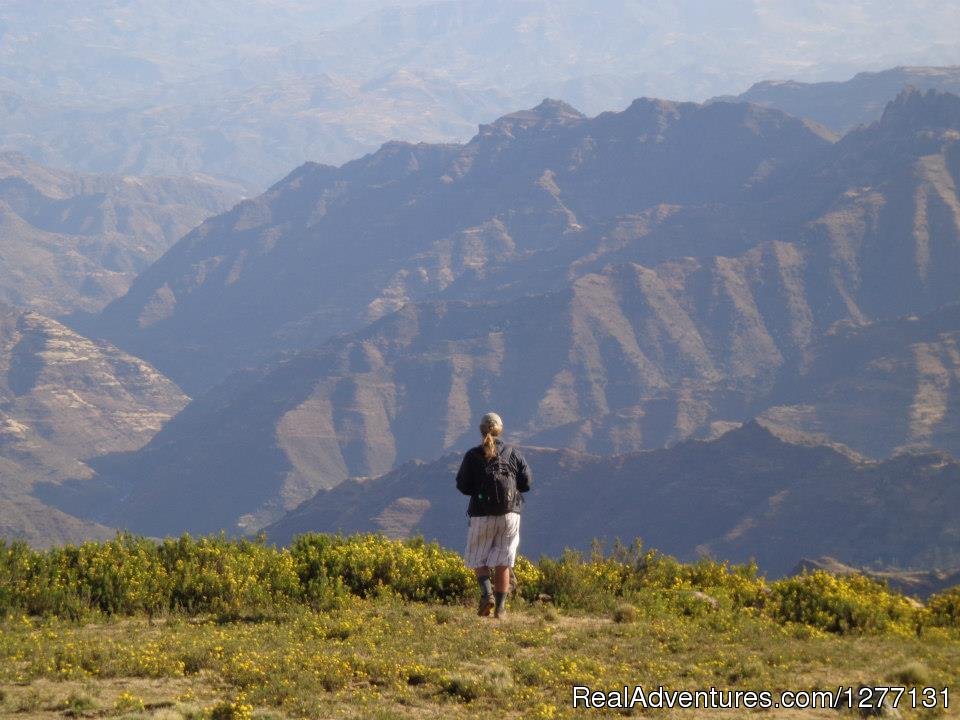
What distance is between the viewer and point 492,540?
16.4 m

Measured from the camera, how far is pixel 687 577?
20.3 m

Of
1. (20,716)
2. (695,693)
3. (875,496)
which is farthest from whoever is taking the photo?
(875,496)

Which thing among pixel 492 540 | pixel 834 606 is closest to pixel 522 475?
pixel 492 540

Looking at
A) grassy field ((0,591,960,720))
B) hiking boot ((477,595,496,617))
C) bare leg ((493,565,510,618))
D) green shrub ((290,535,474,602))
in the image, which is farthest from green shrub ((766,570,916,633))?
green shrub ((290,535,474,602))

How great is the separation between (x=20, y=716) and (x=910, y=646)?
1105 centimetres

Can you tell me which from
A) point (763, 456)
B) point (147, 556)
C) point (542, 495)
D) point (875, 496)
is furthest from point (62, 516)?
point (147, 556)

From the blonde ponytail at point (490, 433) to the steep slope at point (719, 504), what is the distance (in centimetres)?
12841

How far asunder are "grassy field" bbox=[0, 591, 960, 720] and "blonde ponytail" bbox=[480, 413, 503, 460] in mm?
2350

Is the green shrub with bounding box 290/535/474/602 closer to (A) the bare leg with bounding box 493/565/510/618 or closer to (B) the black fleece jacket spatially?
(A) the bare leg with bounding box 493/565/510/618

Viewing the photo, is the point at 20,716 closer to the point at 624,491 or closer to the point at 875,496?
the point at 875,496

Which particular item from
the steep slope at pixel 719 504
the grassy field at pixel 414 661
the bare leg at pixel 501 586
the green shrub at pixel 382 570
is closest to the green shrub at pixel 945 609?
the grassy field at pixel 414 661

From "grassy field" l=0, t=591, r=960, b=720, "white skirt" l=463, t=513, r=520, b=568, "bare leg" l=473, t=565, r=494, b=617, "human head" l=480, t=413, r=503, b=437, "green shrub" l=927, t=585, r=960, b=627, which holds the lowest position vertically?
"grassy field" l=0, t=591, r=960, b=720

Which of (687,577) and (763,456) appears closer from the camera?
(687,577)

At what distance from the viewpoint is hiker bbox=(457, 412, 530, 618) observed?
16156mm
